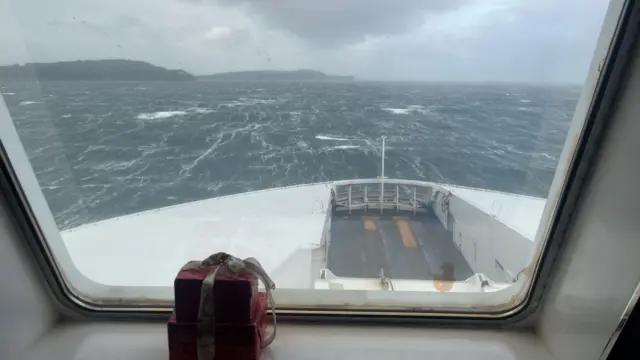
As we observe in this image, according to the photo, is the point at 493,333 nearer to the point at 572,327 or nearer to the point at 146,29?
the point at 572,327

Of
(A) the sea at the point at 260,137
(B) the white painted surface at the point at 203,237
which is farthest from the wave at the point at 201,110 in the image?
(B) the white painted surface at the point at 203,237

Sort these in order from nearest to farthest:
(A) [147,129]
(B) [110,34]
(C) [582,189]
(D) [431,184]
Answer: (C) [582,189] → (B) [110,34] → (A) [147,129] → (D) [431,184]

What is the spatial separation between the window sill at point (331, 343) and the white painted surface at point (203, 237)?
0.16m

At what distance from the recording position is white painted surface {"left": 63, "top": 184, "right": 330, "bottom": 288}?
4.37 feet

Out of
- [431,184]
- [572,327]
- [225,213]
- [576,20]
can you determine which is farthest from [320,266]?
[576,20]

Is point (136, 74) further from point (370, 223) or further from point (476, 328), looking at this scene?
point (476, 328)

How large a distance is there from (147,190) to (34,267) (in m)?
0.40

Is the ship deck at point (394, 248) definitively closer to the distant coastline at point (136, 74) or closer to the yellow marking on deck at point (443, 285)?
the yellow marking on deck at point (443, 285)

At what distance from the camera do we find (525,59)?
115 centimetres

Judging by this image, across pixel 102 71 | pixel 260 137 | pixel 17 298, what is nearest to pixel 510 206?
pixel 260 137

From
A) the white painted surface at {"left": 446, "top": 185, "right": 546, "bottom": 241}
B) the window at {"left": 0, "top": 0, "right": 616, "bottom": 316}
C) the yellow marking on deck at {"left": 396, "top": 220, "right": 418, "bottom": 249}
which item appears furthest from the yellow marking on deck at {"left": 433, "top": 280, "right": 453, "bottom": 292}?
the white painted surface at {"left": 446, "top": 185, "right": 546, "bottom": 241}

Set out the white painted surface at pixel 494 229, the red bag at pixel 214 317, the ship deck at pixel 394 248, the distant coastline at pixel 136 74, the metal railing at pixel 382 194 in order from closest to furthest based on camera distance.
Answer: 1. the red bag at pixel 214 317
2. the distant coastline at pixel 136 74
3. the white painted surface at pixel 494 229
4. the ship deck at pixel 394 248
5. the metal railing at pixel 382 194

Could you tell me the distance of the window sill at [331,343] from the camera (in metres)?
1.06

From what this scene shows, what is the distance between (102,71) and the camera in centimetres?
119
